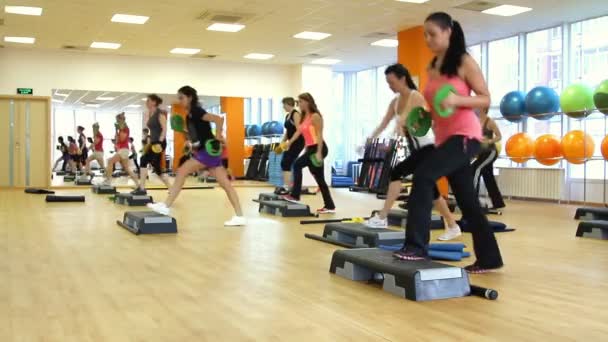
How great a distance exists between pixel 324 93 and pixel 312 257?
38.2 feet

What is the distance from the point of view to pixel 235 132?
17.0 m

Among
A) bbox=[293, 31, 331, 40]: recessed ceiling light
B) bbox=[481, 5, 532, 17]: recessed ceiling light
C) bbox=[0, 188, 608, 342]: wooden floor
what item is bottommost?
bbox=[0, 188, 608, 342]: wooden floor

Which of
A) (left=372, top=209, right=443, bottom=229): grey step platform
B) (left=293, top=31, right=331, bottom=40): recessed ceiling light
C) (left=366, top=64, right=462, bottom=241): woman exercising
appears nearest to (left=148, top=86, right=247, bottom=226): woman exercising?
(left=366, top=64, right=462, bottom=241): woman exercising

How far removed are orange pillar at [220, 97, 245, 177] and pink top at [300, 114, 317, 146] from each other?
946 centimetres

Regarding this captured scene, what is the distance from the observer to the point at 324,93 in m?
15.7

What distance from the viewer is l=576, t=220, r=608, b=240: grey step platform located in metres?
5.43

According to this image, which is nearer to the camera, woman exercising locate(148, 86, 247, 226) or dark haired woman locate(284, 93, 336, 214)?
woman exercising locate(148, 86, 247, 226)

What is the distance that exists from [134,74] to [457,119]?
40.0 feet

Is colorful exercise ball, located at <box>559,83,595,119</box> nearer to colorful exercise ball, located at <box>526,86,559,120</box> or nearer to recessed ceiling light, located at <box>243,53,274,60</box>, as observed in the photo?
colorful exercise ball, located at <box>526,86,559,120</box>

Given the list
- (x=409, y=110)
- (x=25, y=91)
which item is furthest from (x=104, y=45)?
(x=409, y=110)

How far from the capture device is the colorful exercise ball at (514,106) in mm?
9969

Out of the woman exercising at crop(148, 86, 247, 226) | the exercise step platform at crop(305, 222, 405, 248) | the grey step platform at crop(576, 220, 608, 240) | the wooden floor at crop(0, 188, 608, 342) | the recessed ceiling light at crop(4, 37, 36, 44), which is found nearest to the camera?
the wooden floor at crop(0, 188, 608, 342)

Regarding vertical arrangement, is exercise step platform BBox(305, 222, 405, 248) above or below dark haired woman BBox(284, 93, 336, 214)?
below

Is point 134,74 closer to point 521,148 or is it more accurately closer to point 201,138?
point 521,148
